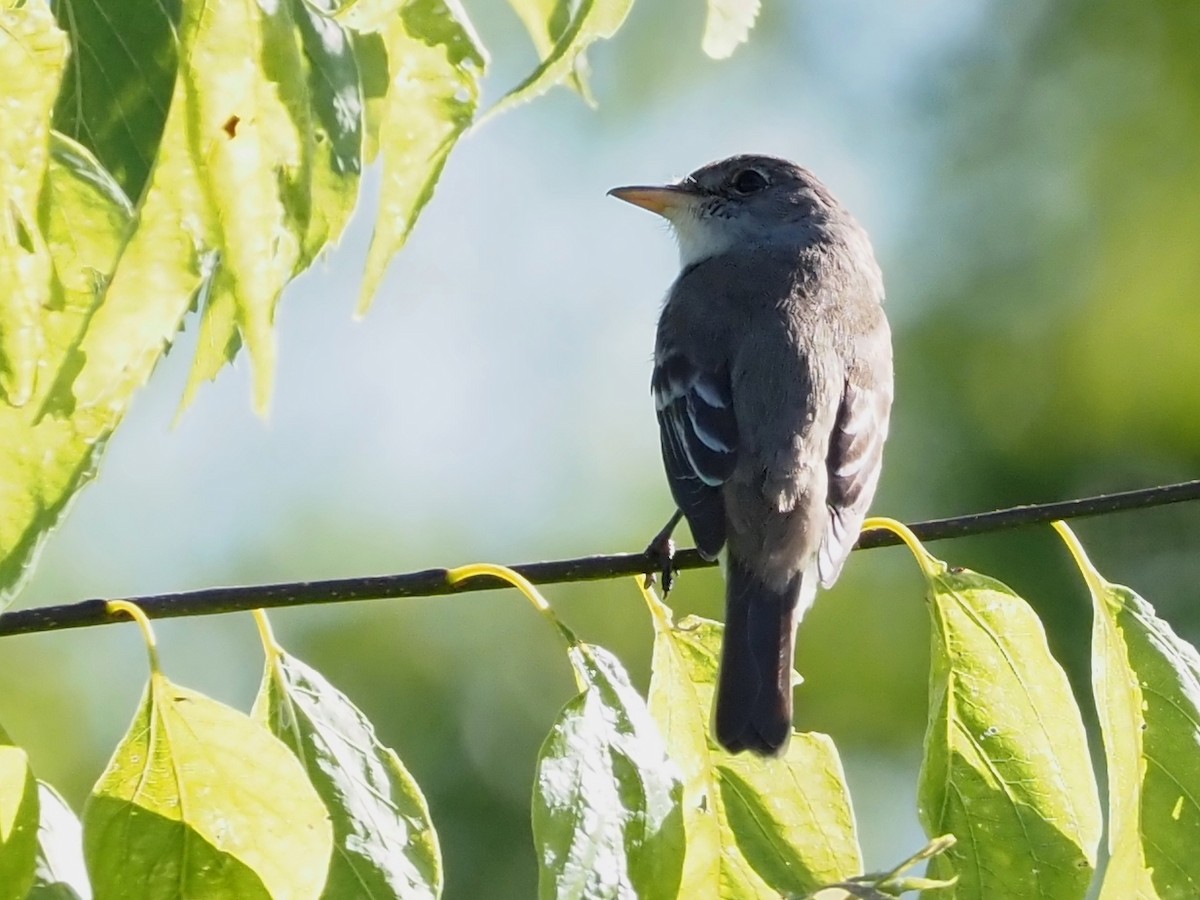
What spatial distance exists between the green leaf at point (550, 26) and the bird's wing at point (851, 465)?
6.36 ft

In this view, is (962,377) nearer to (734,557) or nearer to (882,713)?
(882,713)

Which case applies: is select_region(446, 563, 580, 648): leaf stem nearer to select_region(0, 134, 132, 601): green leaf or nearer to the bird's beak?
select_region(0, 134, 132, 601): green leaf

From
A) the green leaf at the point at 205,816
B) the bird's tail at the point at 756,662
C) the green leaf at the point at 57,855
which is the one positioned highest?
the green leaf at the point at 205,816

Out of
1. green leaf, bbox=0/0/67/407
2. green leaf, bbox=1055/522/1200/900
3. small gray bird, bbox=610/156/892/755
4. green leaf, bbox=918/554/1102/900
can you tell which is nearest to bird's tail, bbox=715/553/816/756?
small gray bird, bbox=610/156/892/755

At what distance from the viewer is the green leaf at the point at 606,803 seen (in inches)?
59.8

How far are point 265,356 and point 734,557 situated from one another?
2.33m

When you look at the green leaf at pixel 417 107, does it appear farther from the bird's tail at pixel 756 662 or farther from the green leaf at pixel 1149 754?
the green leaf at pixel 1149 754

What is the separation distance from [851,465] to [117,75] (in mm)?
2418

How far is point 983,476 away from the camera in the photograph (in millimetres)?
7559

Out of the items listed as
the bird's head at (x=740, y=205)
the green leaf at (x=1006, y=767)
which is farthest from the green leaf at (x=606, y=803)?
the bird's head at (x=740, y=205)

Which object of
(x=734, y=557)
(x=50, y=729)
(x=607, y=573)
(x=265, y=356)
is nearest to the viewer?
(x=265, y=356)

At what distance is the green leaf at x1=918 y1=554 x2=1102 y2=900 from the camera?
1.79m

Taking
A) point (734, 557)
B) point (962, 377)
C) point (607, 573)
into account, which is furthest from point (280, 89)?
point (962, 377)

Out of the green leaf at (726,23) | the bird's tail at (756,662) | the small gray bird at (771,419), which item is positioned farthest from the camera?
the small gray bird at (771,419)
